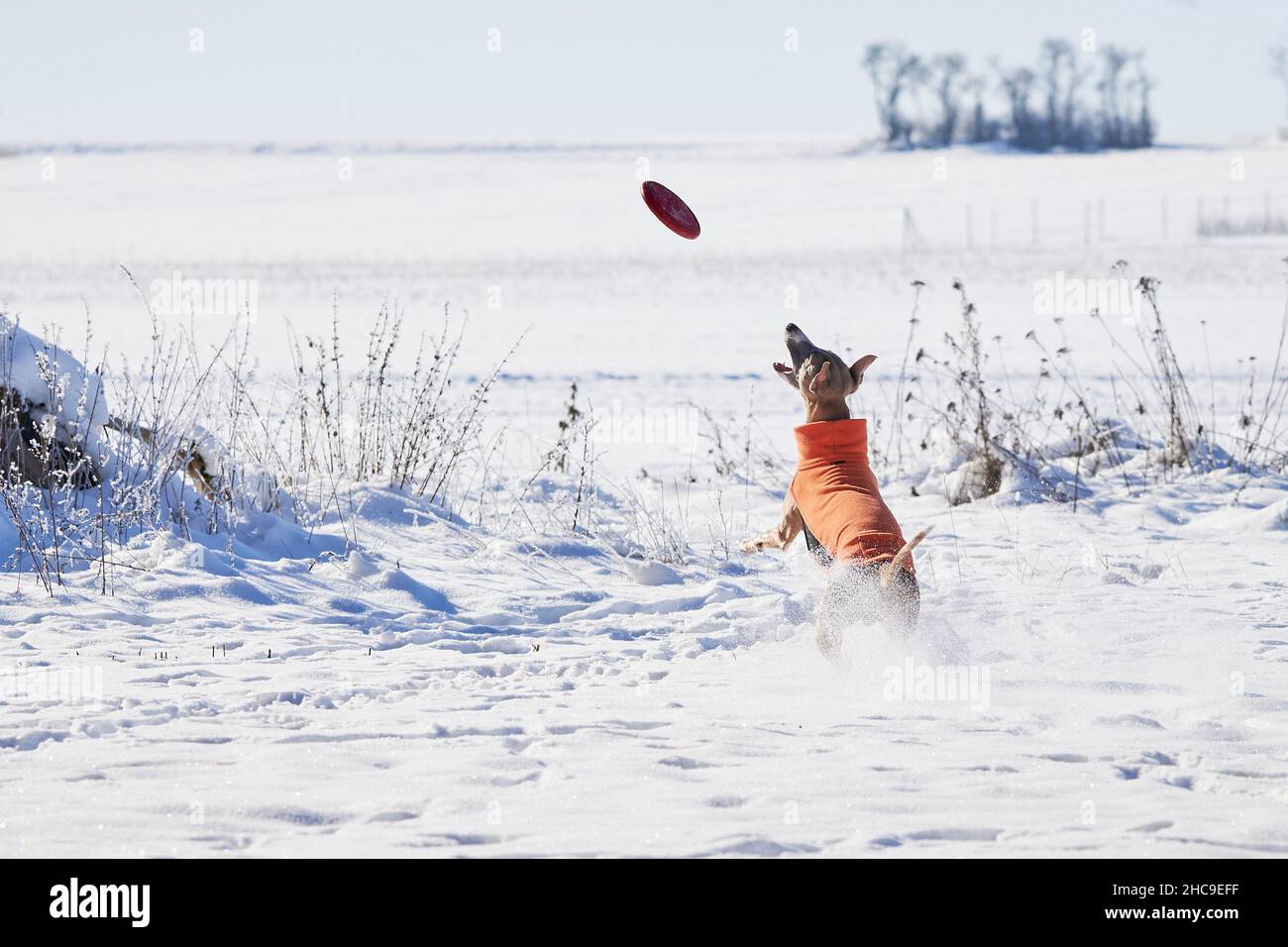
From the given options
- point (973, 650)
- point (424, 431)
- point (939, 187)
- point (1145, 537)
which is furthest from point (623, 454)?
point (939, 187)

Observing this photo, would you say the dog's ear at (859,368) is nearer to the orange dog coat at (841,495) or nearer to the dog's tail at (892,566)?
the orange dog coat at (841,495)

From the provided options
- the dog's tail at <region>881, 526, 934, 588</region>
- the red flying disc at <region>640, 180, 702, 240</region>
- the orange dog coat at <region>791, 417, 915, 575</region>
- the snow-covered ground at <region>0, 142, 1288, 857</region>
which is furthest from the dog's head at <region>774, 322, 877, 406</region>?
the red flying disc at <region>640, 180, 702, 240</region>

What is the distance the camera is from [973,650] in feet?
16.5

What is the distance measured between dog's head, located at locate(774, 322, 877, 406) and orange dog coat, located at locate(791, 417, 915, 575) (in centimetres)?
12

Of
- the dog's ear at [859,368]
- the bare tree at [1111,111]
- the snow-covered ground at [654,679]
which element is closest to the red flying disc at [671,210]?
the dog's ear at [859,368]

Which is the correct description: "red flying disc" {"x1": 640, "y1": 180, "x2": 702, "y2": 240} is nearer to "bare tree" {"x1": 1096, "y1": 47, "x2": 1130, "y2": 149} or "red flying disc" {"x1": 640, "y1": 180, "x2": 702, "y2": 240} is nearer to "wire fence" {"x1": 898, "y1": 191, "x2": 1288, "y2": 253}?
"wire fence" {"x1": 898, "y1": 191, "x2": 1288, "y2": 253}

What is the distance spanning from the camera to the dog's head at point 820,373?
16.8ft

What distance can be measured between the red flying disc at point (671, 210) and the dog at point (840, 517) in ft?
3.72

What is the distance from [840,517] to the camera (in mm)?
4875

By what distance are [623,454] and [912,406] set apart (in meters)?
3.21

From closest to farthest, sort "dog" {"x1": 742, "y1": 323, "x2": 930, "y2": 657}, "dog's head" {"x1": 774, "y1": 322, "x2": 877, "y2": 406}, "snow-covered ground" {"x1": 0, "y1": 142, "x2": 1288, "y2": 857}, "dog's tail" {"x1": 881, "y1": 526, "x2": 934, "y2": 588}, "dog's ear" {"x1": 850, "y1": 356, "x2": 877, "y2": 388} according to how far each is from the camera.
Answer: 1. "snow-covered ground" {"x1": 0, "y1": 142, "x2": 1288, "y2": 857}
2. "dog's tail" {"x1": 881, "y1": 526, "x2": 934, "y2": 588}
3. "dog" {"x1": 742, "y1": 323, "x2": 930, "y2": 657}
4. "dog's ear" {"x1": 850, "y1": 356, "x2": 877, "y2": 388}
5. "dog's head" {"x1": 774, "y1": 322, "x2": 877, "y2": 406}

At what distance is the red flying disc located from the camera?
6250 mm

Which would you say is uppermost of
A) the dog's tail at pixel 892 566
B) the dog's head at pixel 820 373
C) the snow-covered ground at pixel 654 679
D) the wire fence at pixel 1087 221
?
the wire fence at pixel 1087 221

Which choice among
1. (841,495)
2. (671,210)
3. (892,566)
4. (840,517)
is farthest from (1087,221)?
(892,566)
